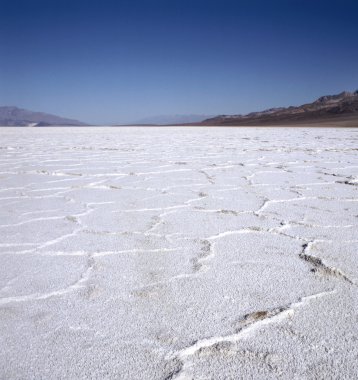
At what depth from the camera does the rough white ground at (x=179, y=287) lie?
817mm

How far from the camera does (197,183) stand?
9.73 feet

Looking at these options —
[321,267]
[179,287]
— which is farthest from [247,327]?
[321,267]

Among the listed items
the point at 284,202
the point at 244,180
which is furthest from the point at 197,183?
the point at 284,202

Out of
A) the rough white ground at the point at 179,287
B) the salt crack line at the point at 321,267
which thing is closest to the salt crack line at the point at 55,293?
the rough white ground at the point at 179,287

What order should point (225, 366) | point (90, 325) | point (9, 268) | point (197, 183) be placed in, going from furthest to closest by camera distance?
point (197, 183), point (9, 268), point (90, 325), point (225, 366)

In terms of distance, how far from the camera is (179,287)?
116 centimetres

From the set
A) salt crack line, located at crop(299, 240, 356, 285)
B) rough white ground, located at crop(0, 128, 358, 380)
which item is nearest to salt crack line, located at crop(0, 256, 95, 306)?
rough white ground, located at crop(0, 128, 358, 380)

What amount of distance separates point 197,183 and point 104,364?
2.21m

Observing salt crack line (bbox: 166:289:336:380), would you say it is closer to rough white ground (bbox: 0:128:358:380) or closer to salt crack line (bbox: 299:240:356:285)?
rough white ground (bbox: 0:128:358:380)

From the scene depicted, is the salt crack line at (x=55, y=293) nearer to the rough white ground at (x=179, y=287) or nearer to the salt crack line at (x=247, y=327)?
the rough white ground at (x=179, y=287)

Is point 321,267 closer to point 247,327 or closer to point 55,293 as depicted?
point 247,327

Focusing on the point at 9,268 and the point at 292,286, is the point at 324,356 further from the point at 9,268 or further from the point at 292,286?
the point at 9,268

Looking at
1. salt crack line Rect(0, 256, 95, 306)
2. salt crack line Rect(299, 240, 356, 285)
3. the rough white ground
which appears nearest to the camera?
the rough white ground

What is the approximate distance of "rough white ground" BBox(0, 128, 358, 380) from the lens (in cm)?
82
